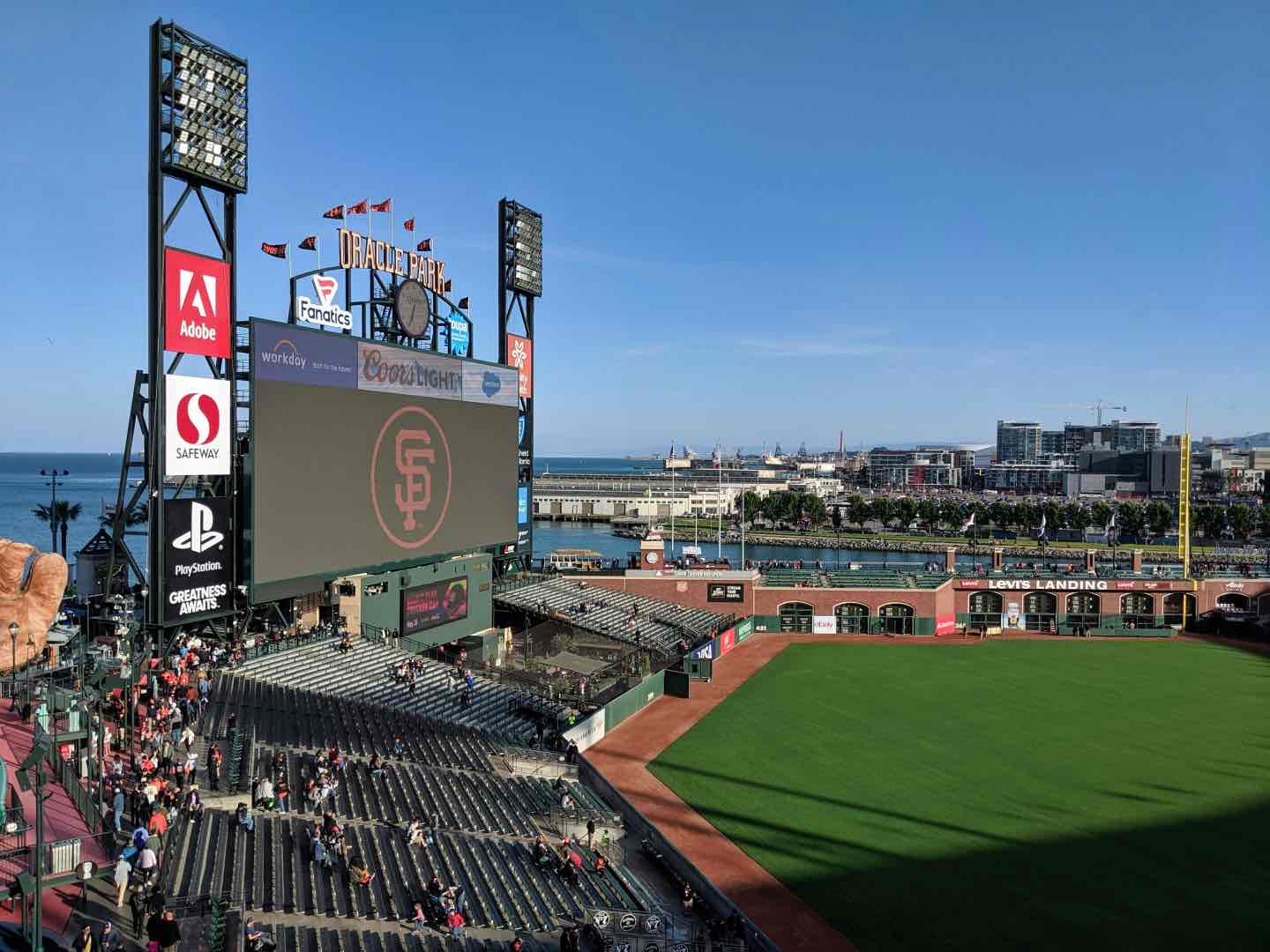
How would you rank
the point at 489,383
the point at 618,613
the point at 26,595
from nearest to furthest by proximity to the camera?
1. the point at 26,595
2. the point at 489,383
3. the point at 618,613

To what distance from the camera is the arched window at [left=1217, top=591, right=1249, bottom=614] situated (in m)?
63.7

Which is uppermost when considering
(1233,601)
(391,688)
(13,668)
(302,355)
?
(302,355)

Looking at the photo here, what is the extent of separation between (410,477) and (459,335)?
9.83m

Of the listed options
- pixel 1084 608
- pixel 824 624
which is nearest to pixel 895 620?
pixel 824 624

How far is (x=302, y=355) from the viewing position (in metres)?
33.3

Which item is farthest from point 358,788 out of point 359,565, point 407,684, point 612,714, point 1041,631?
point 1041,631

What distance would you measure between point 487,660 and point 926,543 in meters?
111

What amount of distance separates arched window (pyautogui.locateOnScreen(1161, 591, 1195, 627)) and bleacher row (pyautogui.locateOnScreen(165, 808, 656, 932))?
5488cm

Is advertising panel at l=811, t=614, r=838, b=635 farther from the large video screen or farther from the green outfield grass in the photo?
the large video screen

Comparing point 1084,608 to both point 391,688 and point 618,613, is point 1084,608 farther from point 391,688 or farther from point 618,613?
point 391,688

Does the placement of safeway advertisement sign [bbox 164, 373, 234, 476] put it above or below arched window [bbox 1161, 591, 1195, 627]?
above

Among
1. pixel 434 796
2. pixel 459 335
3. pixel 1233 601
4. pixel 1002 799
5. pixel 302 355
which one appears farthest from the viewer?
pixel 1233 601

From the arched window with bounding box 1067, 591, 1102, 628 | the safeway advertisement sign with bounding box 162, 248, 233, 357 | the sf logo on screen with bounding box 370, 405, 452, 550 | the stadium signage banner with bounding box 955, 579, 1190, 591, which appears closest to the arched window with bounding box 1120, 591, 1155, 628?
the stadium signage banner with bounding box 955, 579, 1190, 591

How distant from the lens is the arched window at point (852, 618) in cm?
6153
